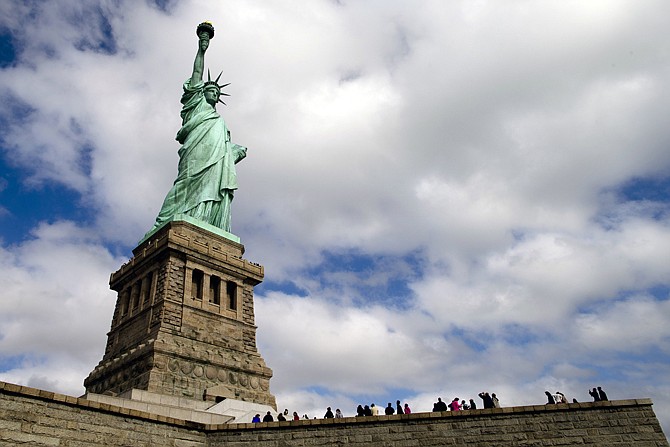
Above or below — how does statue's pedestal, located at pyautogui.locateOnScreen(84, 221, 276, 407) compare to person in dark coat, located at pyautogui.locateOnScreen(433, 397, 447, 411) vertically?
above

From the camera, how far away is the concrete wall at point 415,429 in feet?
52.0

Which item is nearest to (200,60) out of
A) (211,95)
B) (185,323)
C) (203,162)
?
(211,95)

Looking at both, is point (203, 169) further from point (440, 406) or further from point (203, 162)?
point (440, 406)

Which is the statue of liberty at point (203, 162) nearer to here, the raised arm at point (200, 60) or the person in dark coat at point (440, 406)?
the raised arm at point (200, 60)

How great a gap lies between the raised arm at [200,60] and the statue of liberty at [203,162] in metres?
0.08

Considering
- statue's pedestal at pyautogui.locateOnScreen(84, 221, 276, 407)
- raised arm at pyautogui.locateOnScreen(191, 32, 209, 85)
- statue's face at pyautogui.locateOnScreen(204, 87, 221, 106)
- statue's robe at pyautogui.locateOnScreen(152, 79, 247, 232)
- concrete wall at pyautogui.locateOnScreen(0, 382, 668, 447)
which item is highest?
raised arm at pyautogui.locateOnScreen(191, 32, 209, 85)

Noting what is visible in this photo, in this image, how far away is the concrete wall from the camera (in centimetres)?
1584

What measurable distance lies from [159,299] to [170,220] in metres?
6.03

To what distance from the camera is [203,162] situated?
37844mm

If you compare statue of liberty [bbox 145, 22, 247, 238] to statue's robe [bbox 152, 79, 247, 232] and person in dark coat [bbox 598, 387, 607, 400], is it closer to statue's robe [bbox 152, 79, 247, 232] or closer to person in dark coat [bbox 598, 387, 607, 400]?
statue's robe [bbox 152, 79, 247, 232]

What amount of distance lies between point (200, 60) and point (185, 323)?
74.3 ft

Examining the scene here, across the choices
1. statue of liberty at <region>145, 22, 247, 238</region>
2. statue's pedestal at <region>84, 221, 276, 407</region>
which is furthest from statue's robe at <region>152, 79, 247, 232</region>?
statue's pedestal at <region>84, 221, 276, 407</region>

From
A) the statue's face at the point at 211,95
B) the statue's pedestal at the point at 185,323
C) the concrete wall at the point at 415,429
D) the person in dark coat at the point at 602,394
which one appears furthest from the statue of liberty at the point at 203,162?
the person in dark coat at the point at 602,394

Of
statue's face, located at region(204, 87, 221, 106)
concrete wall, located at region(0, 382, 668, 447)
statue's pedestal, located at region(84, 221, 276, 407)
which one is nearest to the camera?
concrete wall, located at region(0, 382, 668, 447)
